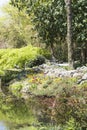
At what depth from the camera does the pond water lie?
14.4m

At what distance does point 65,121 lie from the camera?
11938 mm

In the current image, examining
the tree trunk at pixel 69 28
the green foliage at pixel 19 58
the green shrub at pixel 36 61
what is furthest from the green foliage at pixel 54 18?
the tree trunk at pixel 69 28

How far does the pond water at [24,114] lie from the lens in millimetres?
14352

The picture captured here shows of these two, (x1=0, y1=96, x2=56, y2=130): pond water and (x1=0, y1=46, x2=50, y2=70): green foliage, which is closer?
(x1=0, y1=96, x2=56, y2=130): pond water

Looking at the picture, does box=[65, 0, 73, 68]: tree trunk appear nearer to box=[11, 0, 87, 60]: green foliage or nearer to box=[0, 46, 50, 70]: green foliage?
box=[11, 0, 87, 60]: green foliage

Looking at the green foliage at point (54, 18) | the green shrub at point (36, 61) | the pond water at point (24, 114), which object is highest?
the green foliage at point (54, 18)

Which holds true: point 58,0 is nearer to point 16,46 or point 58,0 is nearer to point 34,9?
point 34,9

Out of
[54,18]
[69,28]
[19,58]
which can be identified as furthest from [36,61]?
[69,28]

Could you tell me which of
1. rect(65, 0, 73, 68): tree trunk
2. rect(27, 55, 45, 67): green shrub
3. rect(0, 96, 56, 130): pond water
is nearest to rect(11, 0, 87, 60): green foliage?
rect(27, 55, 45, 67): green shrub

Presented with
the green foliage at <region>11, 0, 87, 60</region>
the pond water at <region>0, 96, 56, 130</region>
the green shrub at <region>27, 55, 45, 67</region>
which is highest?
the green foliage at <region>11, 0, 87, 60</region>

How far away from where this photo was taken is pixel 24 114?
17297mm

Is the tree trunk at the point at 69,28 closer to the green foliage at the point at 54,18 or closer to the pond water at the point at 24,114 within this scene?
the green foliage at the point at 54,18

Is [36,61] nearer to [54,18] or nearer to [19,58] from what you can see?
[19,58]

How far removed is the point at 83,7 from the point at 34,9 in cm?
539
